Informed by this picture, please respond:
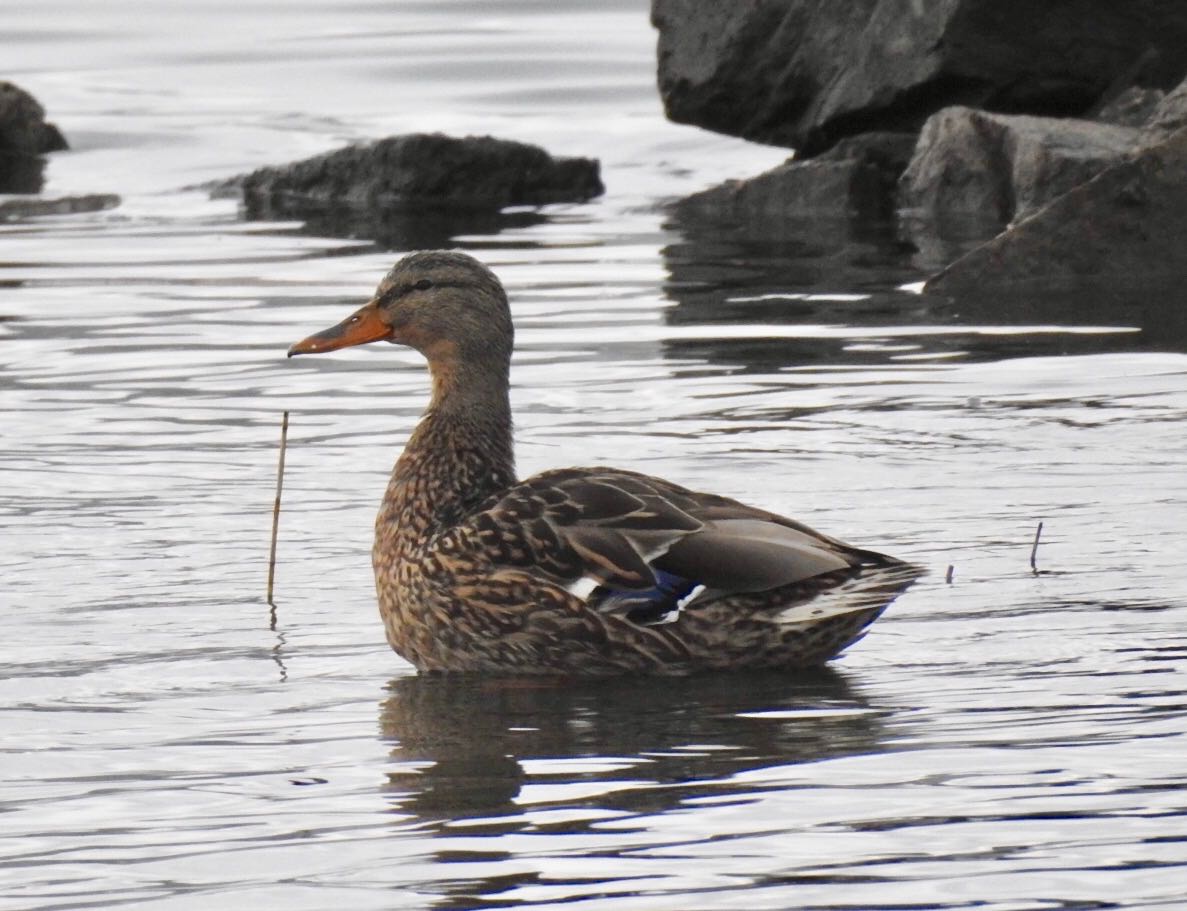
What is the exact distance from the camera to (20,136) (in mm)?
20016

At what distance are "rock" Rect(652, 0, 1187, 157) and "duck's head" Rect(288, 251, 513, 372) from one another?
8.08 metres

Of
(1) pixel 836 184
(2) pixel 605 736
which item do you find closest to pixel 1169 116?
(1) pixel 836 184

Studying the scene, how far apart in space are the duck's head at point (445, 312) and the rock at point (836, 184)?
8442 mm

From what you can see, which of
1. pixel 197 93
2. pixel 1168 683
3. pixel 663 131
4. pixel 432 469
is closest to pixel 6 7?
pixel 197 93

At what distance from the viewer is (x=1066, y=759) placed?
17.9 feet

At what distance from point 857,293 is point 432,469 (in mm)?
5940

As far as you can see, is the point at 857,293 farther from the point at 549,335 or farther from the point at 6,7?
the point at 6,7

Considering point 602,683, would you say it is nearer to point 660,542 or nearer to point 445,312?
point 660,542

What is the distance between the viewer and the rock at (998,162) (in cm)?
1395

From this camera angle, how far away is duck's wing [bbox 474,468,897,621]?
21.6 feet

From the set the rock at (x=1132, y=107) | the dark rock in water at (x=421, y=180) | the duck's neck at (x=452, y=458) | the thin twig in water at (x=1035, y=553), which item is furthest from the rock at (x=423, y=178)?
the thin twig in water at (x=1035, y=553)

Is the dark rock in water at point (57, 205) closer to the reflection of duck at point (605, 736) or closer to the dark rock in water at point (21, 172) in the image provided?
the dark rock in water at point (21, 172)

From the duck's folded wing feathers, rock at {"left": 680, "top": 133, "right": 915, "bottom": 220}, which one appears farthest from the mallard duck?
rock at {"left": 680, "top": 133, "right": 915, "bottom": 220}

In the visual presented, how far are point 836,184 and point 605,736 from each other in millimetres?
10362
